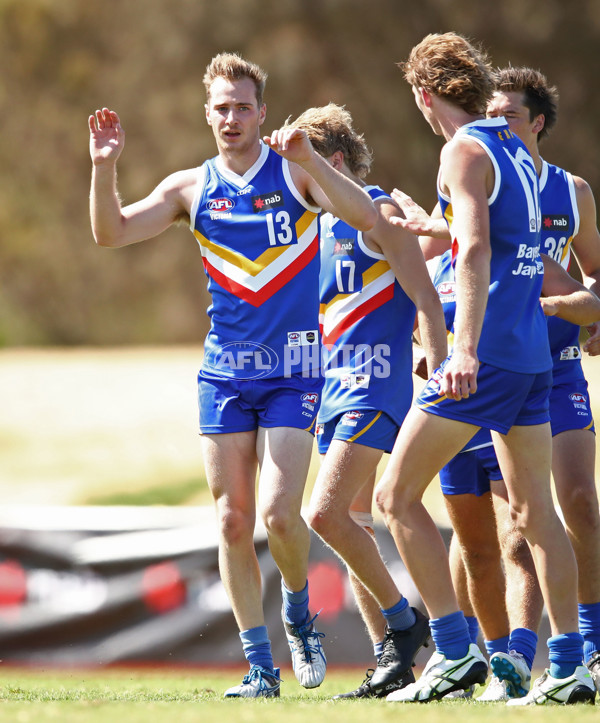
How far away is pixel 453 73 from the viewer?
12.4 feet

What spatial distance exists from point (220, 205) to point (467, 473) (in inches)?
59.6

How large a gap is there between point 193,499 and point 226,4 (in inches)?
558

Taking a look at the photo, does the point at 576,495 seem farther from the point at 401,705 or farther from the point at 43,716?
the point at 43,716

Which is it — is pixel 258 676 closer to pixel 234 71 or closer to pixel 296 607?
pixel 296 607

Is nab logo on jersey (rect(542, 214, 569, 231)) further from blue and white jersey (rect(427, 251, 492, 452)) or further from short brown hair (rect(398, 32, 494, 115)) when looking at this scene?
short brown hair (rect(398, 32, 494, 115))

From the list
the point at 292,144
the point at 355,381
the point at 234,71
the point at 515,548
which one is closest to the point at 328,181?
the point at 292,144

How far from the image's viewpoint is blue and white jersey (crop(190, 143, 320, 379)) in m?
4.27

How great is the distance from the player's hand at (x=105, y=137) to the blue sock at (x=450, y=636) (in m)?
2.17

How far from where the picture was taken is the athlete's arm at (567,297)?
4.07 metres

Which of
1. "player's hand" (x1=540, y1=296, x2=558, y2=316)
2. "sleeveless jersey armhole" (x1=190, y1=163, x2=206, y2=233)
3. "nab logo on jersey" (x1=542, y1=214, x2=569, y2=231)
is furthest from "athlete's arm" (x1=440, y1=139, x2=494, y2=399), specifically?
"sleeveless jersey armhole" (x1=190, y1=163, x2=206, y2=233)

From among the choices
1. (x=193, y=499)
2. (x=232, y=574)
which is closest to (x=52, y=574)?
(x=232, y=574)

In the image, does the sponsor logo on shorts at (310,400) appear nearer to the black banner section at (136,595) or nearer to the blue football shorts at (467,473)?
the blue football shorts at (467,473)

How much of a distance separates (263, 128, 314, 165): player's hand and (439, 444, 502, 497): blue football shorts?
4.73 feet

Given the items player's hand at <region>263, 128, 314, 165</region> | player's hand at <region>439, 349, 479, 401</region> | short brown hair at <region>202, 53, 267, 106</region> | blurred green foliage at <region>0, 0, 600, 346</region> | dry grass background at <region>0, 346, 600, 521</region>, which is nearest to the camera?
player's hand at <region>439, 349, 479, 401</region>
